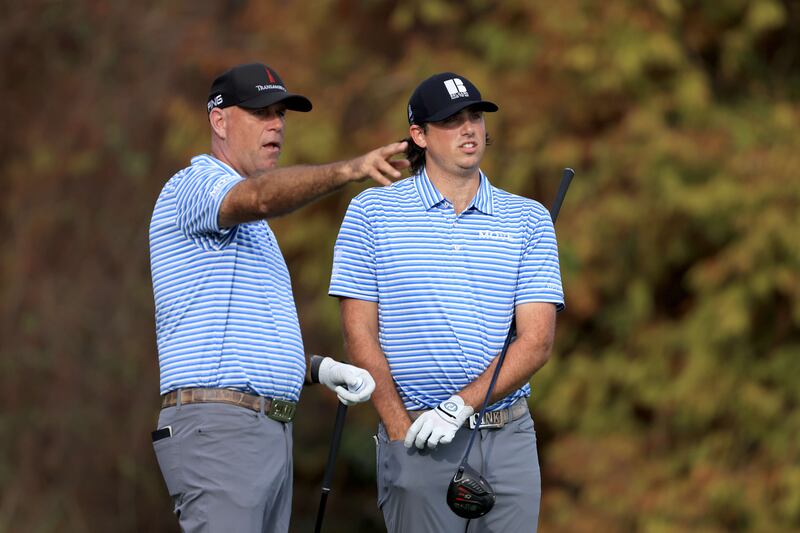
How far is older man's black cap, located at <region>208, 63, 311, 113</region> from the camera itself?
4.37 metres

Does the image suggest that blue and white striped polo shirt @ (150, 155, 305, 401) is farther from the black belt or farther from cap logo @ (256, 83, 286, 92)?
the black belt

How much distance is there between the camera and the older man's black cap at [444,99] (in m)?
4.41

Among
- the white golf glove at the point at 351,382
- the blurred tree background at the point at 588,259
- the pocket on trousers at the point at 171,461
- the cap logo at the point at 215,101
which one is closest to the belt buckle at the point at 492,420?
the white golf glove at the point at 351,382

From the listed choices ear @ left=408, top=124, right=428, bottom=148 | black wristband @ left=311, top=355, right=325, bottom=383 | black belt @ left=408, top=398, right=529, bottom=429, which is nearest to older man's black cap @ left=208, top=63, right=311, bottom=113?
ear @ left=408, top=124, right=428, bottom=148

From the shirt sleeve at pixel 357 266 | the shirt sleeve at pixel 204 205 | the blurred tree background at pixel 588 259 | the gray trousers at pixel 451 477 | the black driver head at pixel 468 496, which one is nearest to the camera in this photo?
the shirt sleeve at pixel 204 205

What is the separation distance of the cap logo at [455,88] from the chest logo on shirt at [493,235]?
0.44 m

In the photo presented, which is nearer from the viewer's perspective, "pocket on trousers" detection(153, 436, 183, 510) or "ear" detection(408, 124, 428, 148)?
"pocket on trousers" detection(153, 436, 183, 510)

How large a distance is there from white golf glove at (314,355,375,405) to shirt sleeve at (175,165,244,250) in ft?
1.76

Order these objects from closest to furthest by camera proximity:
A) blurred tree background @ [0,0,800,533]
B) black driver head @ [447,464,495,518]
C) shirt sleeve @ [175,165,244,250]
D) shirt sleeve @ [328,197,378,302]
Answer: shirt sleeve @ [175,165,244,250]
black driver head @ [447,464,495,518]
shirt sleeve @ [328,197,378,302]
blurred tree background @ [0,0,800,533]

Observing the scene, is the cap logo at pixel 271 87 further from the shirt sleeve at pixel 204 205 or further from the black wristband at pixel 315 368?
the black wristband at pixel 315 368

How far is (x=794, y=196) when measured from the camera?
9.00 m

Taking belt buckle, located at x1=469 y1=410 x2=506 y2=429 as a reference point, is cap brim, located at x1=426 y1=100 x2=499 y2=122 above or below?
above

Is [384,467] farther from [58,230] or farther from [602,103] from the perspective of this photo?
[58,230]

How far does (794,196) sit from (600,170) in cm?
133
